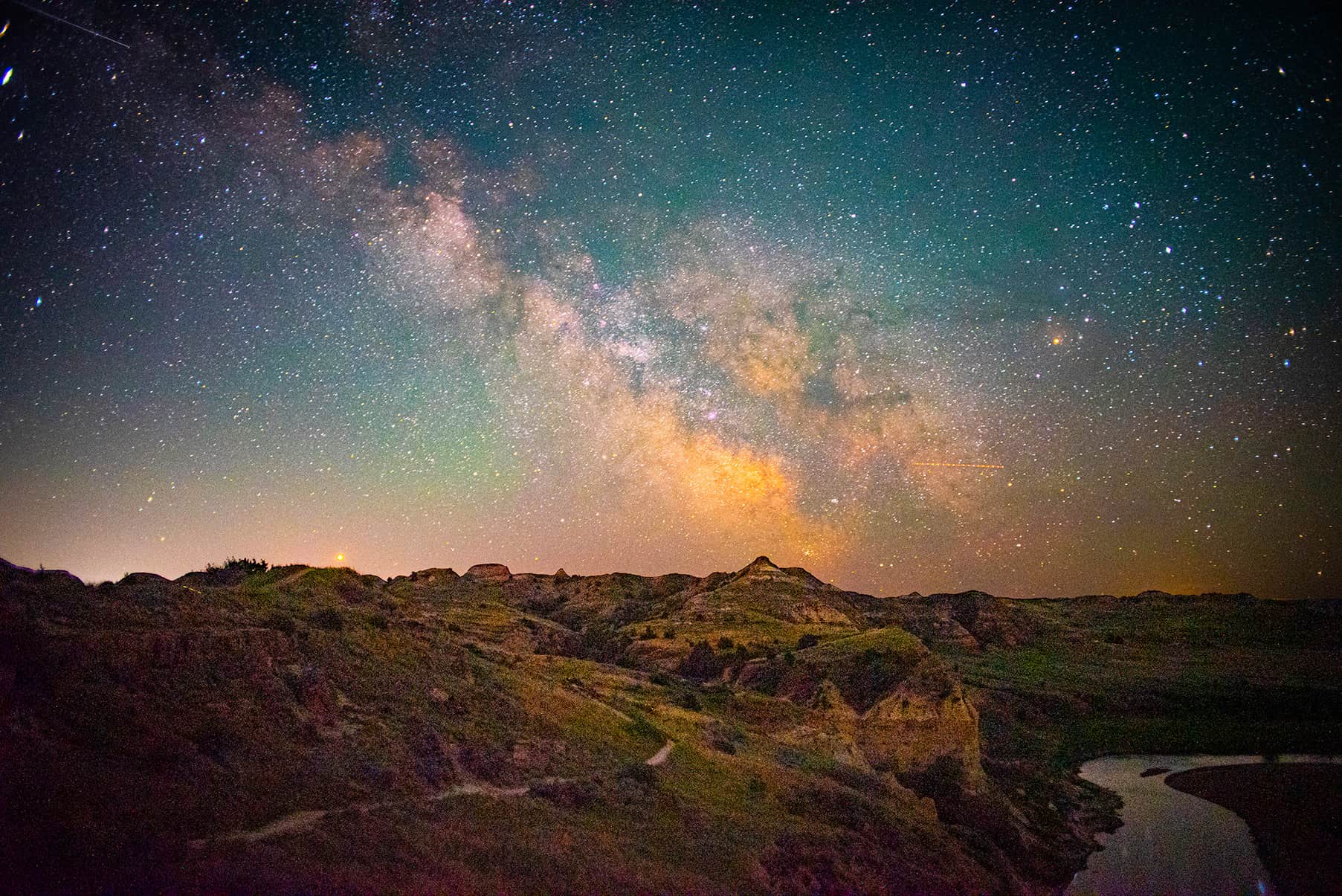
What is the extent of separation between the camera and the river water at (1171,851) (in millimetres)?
32906

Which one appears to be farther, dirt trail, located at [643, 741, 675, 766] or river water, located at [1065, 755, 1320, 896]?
river water, located at [1065, 755, 1320, 896]

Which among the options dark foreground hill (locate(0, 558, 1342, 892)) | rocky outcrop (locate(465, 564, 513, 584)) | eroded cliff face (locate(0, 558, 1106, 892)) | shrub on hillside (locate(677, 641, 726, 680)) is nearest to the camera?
eroded cliff face (locate(0, 558, 1106, 892))

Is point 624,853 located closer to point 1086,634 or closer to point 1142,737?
point 1142,737

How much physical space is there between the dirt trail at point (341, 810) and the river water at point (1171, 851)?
26.0 meters

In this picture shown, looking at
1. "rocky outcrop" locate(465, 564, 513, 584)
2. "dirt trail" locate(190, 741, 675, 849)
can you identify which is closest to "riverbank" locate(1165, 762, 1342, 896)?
"dirt trail" locate(190, 741, 675, 849)

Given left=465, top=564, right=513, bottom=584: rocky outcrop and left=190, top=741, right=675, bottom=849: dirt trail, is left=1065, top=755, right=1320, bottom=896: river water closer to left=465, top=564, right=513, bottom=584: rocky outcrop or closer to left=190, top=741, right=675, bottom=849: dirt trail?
left=190, top=741, right=675, bottom=849: dirt trail

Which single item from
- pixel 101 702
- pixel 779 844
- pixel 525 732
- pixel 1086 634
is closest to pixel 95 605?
pixel 101 702

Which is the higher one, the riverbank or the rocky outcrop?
the rocky outcrop

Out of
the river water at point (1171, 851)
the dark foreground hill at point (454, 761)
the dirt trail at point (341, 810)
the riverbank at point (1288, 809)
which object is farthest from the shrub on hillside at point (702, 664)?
the dirt trail at point (341, 810)

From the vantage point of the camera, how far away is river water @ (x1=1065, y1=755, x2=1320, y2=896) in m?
32.9

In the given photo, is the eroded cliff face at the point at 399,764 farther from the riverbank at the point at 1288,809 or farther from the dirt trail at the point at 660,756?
the riverbank at the point at 1288,809

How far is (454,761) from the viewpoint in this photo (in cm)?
2159

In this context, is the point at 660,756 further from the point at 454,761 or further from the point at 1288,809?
the point at 1288,809

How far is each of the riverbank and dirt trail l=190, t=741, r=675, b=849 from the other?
3667 centimetres
